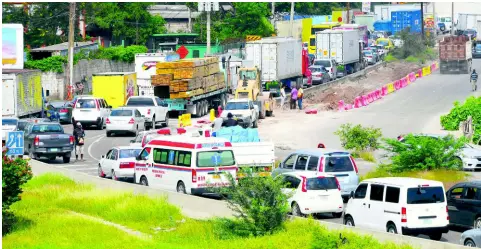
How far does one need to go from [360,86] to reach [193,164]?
1835 inches

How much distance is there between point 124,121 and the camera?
49.6 m

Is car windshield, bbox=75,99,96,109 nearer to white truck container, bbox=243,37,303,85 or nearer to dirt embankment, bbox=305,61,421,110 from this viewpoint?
dirt embankment, bbox=305,61,421,110

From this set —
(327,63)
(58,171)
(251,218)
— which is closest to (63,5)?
(327,63)

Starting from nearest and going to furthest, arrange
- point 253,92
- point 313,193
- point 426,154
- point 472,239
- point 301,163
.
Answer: point 472,239, point 313,193, point 301,163, point 426,154, point 253,92

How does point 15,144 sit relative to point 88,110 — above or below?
below

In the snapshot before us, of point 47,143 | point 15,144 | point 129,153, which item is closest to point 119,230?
point 15,144

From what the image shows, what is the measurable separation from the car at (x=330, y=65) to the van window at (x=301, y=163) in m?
47.5

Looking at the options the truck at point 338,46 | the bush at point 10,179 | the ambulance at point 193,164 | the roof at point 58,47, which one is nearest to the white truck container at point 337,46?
the truck at point 338,46

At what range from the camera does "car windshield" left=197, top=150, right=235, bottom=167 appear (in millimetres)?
30375

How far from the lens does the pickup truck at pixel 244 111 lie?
52281mm

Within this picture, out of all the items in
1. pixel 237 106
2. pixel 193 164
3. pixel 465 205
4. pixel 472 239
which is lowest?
pixel 472 239

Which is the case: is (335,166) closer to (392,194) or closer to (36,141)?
(392,194)

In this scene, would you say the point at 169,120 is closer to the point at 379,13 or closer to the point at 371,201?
the point at 371,201

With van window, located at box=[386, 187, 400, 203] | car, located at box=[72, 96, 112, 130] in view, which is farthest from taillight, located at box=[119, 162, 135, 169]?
car, located at box=[72, 96, 112, 130]
